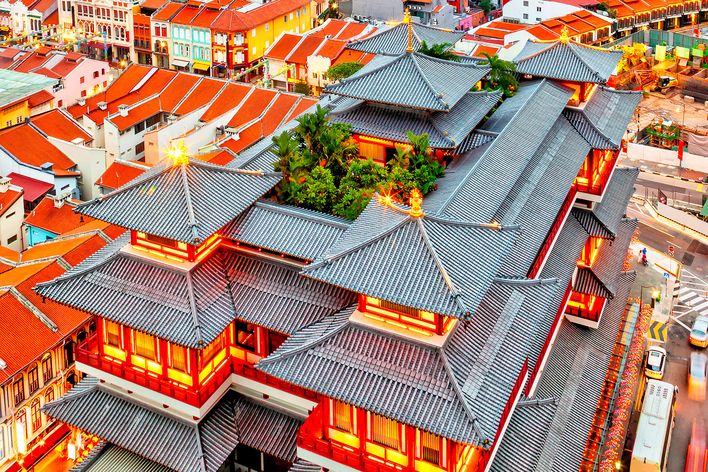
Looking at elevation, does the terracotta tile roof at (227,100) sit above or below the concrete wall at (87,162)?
above

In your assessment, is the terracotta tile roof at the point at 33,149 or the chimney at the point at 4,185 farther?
the terracotta tile roof at the point at 33,149

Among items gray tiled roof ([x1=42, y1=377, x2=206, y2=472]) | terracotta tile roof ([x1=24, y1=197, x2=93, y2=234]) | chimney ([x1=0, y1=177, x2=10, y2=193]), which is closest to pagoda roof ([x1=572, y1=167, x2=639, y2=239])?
gray tiled roof ([x1=42, y1=377, x2=206, y2=472])

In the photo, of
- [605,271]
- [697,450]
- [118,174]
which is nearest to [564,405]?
[697,450]

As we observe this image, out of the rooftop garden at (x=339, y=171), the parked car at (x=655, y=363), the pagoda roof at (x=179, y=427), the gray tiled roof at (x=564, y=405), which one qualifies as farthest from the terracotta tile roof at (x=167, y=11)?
the pagoda roof at (x=179, y=427)

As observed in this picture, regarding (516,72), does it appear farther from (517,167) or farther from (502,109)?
(517,167)

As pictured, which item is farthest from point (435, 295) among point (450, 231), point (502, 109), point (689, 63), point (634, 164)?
point (689, 63)

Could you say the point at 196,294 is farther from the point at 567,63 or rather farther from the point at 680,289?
the point at 680,289

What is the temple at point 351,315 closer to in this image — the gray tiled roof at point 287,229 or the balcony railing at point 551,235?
Result: the gray tiled roof at point 287,229
